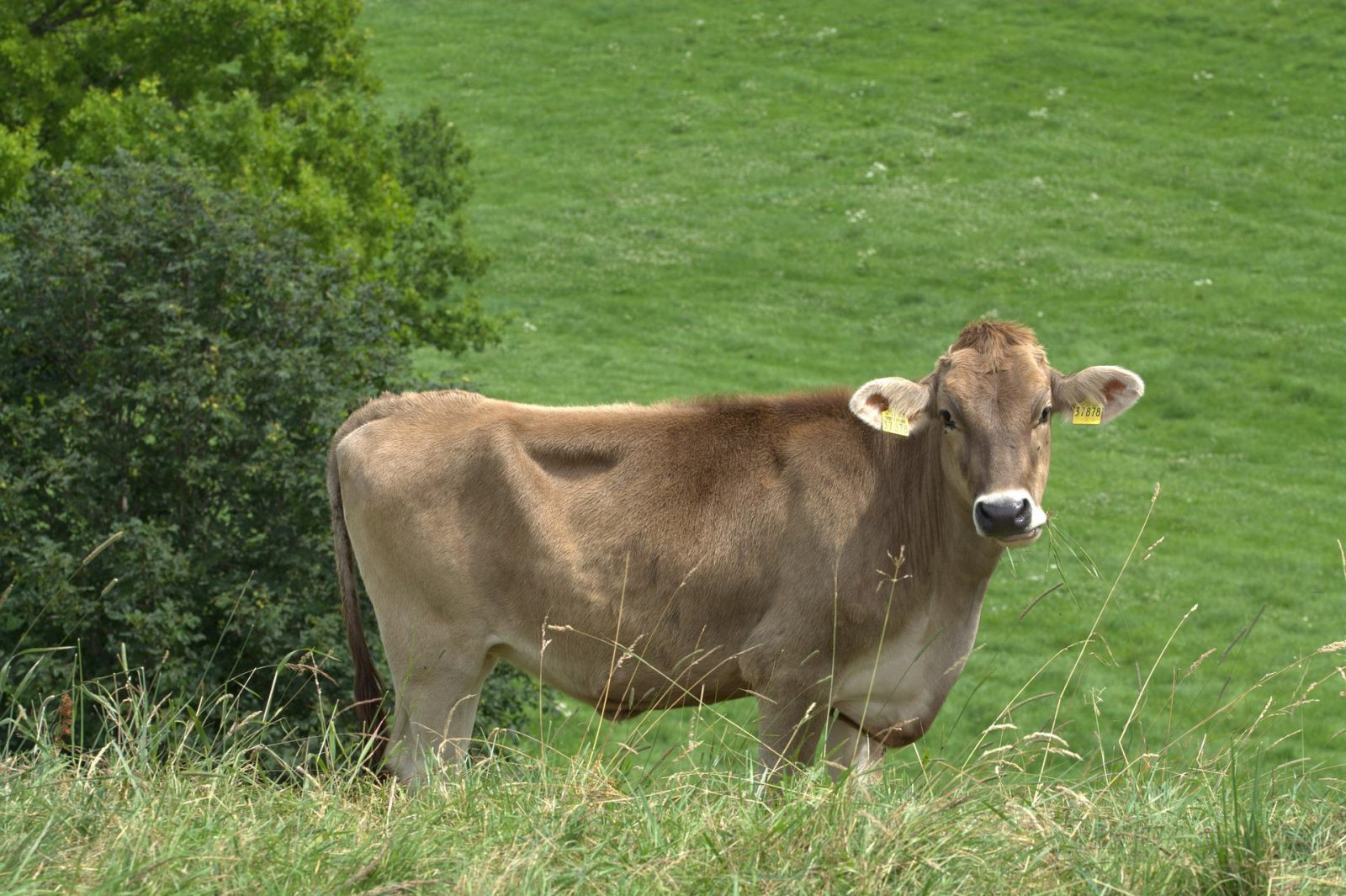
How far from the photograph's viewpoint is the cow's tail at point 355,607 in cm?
813

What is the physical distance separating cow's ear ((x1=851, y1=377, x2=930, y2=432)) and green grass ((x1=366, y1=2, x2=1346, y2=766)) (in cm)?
1143


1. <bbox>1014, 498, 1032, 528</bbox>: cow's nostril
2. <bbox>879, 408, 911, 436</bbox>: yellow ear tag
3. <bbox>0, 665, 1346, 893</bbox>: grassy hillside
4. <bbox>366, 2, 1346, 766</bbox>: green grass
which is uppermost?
<bbox>879, 408, 911, 436</bbox>: yellow ear tag

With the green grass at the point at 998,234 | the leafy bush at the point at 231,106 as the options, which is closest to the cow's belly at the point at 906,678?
the green grass at the point at 998,234

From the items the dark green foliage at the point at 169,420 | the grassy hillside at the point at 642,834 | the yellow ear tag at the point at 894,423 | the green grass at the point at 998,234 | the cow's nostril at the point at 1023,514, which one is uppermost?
A: the yellow ear tag at the point at 894,423

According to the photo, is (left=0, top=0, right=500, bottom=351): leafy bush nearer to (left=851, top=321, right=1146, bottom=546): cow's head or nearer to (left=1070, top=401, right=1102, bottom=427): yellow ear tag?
(left=851, top=321, right=1146, bottom=546): cow's head

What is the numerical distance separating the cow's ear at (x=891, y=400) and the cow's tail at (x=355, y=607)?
2.71 metres

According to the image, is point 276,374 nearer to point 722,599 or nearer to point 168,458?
point 168,458

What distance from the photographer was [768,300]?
3778cm

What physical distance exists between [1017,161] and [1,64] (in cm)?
3139

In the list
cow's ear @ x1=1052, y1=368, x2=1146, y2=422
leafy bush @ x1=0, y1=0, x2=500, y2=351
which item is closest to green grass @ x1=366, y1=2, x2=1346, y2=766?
leafy bush @ x1=0, y1=0, x2=500, y2=351

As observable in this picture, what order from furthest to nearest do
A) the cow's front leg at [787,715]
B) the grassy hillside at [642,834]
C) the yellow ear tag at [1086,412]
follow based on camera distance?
the yellow ear tag at [1086,412]
the cow's front leg at [787,715]
the grassy hillside at [642,834]

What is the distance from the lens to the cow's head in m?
6.94

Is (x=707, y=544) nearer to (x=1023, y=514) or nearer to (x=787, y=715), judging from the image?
(x=787, y=715)

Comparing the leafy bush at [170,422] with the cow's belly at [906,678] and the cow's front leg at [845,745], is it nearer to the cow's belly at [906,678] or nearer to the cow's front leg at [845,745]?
the cow's front leg at [845,745]
